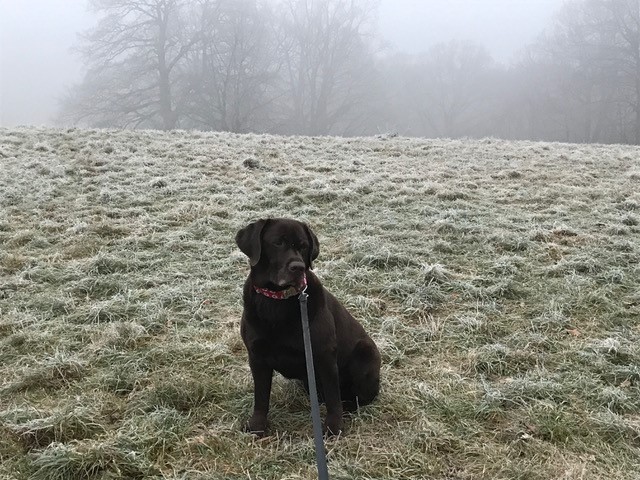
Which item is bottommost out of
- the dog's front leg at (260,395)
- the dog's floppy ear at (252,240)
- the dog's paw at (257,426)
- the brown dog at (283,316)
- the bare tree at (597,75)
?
the dog's paw at (257,426)

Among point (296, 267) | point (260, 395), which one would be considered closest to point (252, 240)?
point (296, 267)

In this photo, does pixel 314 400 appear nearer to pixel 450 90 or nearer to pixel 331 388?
pixel 331 388

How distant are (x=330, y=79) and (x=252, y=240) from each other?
39.4 meters

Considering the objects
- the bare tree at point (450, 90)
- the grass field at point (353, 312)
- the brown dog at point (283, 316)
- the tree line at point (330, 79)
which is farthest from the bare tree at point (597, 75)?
the brown dog at point (283, 316)

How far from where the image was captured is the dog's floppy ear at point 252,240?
296cm

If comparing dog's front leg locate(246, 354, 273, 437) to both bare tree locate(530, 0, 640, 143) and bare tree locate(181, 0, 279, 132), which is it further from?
bare tree locate(530, 0, 640, 143)

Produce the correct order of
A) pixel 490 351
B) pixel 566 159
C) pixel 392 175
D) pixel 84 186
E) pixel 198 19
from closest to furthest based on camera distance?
pixel 490 351 → pixel 84 186 → pixel 392 175 → pixel 566 159 → pixel 198 19

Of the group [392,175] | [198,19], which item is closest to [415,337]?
[392,175]

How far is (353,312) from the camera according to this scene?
5.00 meters

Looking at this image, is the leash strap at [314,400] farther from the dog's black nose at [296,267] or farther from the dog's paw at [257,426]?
the dog's paw at [257,426]

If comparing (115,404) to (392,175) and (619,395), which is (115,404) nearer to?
(619,395)

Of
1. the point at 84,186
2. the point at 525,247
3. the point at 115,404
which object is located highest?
the point at 84,186

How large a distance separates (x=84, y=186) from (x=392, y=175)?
6.36 meters

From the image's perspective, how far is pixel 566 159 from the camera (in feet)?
45.1
